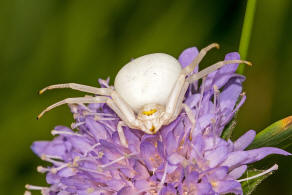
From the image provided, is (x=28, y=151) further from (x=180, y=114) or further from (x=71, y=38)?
(x=180, y=114)

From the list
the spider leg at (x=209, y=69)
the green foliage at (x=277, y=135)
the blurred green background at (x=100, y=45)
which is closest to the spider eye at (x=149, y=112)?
the spider leg at (x=209, y=69)

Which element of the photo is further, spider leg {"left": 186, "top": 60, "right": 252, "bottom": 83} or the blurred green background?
the blurred green background

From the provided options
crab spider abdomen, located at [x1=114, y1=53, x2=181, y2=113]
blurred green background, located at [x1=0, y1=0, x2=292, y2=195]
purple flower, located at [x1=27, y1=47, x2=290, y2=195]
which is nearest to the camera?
purple flower, located at [x1=27, y1=47, x2=290, y2=195]

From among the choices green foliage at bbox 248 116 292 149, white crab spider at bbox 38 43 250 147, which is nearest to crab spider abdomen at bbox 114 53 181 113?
white crab spider at bbox 38 43 250 147

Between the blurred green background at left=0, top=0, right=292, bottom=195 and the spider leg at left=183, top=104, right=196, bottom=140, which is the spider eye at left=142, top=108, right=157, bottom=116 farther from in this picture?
the blurred green background at left=0, top=0, right=292, bottom=195

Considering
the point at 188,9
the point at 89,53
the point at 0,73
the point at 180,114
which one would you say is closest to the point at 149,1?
the point at 188,9

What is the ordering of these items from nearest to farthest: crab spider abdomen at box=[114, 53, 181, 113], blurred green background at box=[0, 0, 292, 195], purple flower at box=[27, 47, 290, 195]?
purple flower at box=[27, 47, 290, 195], crab spider abdomen at box=[114, 53, 181, 113], blurred green background at box=[0, 0, 292, 195]

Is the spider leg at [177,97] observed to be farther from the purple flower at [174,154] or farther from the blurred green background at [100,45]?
the blurred green background at [100,45]
